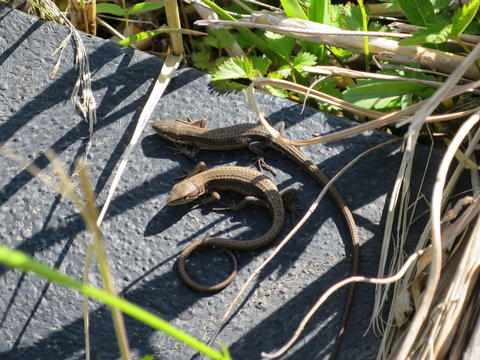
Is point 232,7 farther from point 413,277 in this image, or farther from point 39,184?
point 413,277

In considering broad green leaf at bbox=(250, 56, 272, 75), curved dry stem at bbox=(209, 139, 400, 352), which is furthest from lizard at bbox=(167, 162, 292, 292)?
broad green leaf at bbox=(250, 56, 272, 75)

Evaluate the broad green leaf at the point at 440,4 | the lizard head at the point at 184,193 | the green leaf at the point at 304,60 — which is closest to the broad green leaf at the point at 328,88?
the green leaf at the point at 304,60

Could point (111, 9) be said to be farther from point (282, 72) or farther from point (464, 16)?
point (464, 16)

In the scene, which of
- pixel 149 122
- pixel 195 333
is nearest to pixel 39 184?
pixel 149 122

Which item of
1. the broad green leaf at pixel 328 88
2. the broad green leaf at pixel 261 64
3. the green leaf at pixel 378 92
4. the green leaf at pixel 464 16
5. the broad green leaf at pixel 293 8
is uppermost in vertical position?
the broad green leaf at pixel 293 8

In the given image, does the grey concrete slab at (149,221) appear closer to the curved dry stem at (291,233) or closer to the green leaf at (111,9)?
the curved dry stem at (291,233)

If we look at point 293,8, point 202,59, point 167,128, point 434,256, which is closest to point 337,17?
point 293,8
